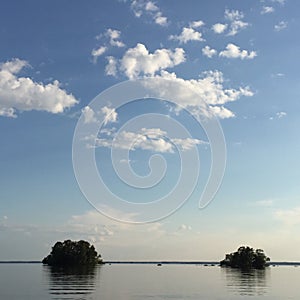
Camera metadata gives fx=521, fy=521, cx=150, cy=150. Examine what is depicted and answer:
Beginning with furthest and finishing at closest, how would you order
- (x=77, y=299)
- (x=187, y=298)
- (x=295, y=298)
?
(x=295, y=298)
(x=187, y=298)
(x=77, y=299)

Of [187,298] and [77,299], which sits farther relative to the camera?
[187,298]

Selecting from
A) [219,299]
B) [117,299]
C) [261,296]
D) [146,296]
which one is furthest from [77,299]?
[261,296]

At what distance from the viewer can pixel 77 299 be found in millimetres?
76000

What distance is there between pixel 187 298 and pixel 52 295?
2190 cm

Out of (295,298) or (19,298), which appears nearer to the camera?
(19,298)

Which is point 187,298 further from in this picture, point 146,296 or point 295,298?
point 295,298

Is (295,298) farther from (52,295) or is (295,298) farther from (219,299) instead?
(52,295)

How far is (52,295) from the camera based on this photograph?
84.4 metres

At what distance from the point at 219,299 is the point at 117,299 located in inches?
622

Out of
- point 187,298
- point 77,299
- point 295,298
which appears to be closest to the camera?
point 77,299

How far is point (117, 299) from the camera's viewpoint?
260 feet

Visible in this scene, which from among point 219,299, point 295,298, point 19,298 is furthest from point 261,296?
point 19,298

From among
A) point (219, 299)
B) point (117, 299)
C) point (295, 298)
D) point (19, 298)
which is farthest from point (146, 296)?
point (295, 298)

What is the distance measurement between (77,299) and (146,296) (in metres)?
12.4
